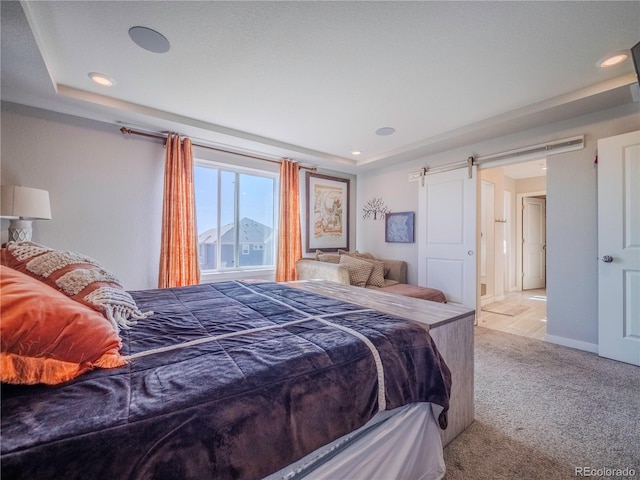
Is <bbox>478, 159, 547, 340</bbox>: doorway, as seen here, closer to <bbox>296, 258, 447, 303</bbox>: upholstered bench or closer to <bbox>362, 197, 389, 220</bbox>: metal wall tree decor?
<bbox>296, 258, 447, 303</bbox>: upholstered bench

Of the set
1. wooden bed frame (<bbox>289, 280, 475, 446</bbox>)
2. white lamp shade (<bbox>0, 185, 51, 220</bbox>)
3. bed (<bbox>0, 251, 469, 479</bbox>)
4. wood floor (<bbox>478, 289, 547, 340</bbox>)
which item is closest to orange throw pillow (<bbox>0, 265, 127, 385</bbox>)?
bed (<bbox>0, 251, 469, 479</bbox>)

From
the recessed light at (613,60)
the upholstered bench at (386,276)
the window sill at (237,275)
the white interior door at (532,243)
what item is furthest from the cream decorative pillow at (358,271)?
the white interior door at (532,243)

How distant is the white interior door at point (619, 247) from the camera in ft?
7.93

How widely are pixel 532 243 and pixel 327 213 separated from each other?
497cm

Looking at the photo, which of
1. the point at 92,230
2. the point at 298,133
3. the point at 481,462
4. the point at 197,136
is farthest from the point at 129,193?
the point at 481,462

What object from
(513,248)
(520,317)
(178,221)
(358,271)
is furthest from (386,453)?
(513,248)

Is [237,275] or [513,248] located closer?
[237,275]

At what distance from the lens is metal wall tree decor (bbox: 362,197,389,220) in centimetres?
486

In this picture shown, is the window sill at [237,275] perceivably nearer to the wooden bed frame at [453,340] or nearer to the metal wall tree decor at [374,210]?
the metal wall tree decor at [374,210]

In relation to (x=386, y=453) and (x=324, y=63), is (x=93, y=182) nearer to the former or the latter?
(x=324, y=63)

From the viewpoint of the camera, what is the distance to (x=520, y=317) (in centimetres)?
399

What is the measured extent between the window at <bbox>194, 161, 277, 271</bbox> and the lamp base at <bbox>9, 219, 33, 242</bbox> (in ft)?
5.33

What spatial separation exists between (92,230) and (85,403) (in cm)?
296

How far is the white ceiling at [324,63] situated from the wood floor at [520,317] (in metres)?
2.44
